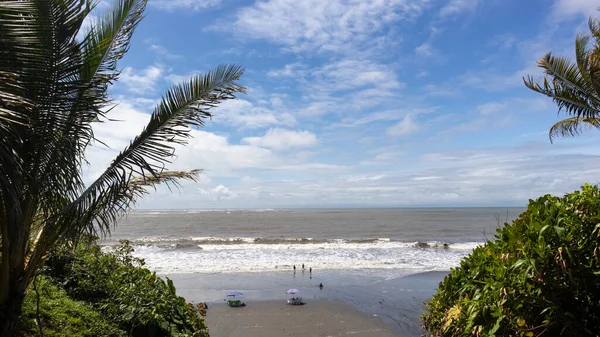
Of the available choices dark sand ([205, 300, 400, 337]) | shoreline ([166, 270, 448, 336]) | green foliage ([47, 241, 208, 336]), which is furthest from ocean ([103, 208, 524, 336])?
green foliage ([47, 241, 208, 336])

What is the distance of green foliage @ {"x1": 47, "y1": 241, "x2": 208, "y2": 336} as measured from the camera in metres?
5.75

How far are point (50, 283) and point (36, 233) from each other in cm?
219

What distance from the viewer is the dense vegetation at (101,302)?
5.40 m

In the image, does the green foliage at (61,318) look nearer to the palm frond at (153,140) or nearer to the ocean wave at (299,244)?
the palm frond at (153,140)

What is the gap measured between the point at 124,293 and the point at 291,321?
18.7 ft

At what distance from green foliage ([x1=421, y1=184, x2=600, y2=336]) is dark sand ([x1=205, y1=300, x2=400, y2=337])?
7.13 metres

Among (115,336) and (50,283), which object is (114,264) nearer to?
(50,283)

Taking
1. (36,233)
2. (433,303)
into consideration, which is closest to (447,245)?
(433,303)

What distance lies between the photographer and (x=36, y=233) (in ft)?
16.1

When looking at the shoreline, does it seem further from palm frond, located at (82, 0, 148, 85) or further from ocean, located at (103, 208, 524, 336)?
palm frond, located at (82, 0, 148, 85)

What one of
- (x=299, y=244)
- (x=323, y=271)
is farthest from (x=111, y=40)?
(x=299, y=244)

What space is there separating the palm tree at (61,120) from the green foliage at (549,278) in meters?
3.34

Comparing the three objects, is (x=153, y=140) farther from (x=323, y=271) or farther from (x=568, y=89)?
(x=323, y=271)

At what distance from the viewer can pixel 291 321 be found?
1065cm
